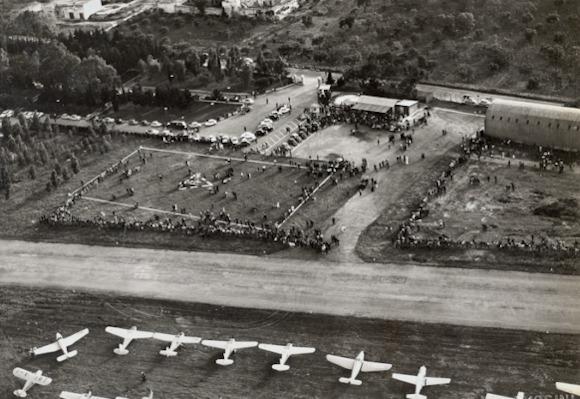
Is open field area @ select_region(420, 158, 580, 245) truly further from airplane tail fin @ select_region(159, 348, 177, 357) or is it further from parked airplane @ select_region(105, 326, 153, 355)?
parked airplane @ select_region(105, 326, 153, 355)

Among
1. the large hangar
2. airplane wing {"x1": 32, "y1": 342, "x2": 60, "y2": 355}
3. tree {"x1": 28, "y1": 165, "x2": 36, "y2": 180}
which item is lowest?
airplane wing {"x1": 32, "y1": 342, "x2": 60, "y2": 355}

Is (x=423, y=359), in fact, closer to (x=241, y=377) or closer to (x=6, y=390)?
(x=241, y=377)

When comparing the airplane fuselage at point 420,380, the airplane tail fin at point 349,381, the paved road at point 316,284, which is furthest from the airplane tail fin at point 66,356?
the airplane fuselage at point 420,380

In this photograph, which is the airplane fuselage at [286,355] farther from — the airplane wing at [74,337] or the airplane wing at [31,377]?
the airplane wing at [31,377]

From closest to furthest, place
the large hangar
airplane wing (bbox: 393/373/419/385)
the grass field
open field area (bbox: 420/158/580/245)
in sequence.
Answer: airplane wing (bbox: 393/373/419/385) < open field area (bbox: 420/158/580/245) < the grass field < the large hangar

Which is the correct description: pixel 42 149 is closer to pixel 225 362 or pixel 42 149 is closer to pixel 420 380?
pixel 225 362

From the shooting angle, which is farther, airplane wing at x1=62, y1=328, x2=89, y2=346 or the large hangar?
the large hangar

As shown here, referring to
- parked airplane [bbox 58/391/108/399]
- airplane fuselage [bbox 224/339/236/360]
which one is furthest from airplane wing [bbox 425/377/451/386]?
parked airplane [bbox 58/391/108/399]
